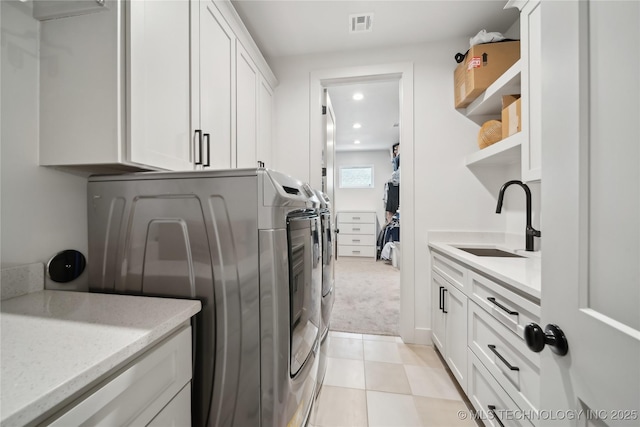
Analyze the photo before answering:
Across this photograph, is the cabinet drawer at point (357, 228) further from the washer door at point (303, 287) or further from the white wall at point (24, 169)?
the white wall at point (24, 169)

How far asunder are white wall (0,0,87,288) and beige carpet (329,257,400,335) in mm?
2103

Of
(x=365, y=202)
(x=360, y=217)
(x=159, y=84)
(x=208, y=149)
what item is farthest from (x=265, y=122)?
(x=365, y=202)

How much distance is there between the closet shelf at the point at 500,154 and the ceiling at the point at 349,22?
3.35 ft

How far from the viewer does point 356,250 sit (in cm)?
559

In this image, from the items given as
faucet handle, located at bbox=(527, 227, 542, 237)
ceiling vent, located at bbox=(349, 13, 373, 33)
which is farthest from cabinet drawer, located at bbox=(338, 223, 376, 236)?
ceiling vent, located at bbox=(349, 13, 373, 33)

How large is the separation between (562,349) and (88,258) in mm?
1482

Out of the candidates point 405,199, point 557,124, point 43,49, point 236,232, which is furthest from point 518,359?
point 43,49

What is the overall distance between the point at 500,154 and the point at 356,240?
4104 mm

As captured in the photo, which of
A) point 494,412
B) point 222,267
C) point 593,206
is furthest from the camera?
point 494,412

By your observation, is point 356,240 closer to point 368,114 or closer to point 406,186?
point 368,114

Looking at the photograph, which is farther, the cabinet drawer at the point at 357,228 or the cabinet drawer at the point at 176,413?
the cabinet drawer at the point at 357,228

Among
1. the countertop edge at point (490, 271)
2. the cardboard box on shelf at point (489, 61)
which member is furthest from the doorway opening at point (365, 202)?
the countertop edge at point (490, 271)

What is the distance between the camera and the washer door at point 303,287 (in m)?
0.87

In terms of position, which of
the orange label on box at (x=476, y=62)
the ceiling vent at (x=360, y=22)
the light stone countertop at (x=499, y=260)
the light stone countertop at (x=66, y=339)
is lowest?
the light stone countertop at (x=66, y=339)
